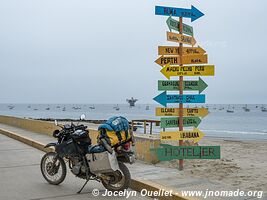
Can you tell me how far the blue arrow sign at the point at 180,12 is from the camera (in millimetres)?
8336

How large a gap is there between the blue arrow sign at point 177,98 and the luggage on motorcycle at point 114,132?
6.56 feet

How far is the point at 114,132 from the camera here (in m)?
6.52

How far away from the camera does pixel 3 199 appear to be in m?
6.33

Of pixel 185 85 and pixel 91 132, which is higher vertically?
pixel 185 85

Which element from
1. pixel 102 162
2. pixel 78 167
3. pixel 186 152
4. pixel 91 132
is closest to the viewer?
pixel 102 162

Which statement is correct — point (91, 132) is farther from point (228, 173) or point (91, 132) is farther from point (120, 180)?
point (120, 180)

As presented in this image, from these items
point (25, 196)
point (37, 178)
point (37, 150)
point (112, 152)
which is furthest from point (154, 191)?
point (37, 150)

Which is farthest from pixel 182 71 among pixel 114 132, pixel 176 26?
pixel 114 132

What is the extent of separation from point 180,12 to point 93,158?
4.01 meters

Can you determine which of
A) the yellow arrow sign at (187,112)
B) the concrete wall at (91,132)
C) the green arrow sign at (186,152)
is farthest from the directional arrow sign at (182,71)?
the concrete wall at (91,132)

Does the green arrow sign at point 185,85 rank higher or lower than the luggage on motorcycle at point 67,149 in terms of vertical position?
higher

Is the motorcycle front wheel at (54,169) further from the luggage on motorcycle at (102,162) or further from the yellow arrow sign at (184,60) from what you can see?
the yellow arrow sign at (184,60)

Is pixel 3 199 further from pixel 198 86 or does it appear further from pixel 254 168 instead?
pixel 254 168

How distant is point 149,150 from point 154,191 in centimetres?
266
